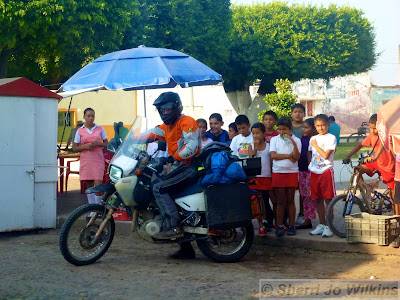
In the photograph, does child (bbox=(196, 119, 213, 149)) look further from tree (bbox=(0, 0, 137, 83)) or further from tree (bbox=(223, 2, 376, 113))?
tree (bbox=(223, 2, 376, 113))

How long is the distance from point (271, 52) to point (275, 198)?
36882 mm

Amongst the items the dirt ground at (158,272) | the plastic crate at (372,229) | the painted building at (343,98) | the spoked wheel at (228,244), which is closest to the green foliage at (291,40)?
the painted building at (343,98)

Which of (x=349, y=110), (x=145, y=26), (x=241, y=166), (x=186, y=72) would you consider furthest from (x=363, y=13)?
(x=241, y=166)

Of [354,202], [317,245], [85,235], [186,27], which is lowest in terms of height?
[317,245]

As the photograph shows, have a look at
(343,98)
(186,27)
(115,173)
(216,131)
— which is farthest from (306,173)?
(343,98)

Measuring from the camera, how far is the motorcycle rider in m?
7.17

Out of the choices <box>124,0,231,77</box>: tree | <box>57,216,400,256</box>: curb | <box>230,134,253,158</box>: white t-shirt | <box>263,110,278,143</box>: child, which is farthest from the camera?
<box>124,0,231,77</box>: tree

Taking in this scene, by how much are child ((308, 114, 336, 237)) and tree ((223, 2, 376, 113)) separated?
35.0 metres

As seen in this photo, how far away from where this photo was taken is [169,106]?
7371 millimetres

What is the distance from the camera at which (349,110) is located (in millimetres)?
62875

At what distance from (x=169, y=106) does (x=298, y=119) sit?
7.36ft

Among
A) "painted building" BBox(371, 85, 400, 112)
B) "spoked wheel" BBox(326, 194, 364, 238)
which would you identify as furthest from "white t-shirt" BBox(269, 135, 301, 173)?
"painted building" BBox(371, 85, 400, 112)

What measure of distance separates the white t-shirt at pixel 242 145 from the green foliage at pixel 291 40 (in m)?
34.4

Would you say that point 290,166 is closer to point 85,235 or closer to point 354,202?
point 354,202
